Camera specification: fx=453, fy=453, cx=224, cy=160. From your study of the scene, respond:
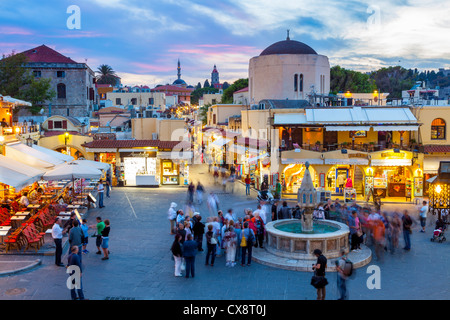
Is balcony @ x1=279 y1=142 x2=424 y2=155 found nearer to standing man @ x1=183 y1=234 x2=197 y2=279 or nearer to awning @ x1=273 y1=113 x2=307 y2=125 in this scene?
awning @ x1=273 y1=113 x2=307 y2=125

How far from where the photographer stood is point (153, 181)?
31000mm

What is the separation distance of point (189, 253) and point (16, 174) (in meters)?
8.51

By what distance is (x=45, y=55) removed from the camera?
56.8 m

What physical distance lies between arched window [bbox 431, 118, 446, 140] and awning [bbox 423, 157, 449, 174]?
1.56 m

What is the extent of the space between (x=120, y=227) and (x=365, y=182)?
52.0 ft

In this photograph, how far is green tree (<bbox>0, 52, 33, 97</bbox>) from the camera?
147ft

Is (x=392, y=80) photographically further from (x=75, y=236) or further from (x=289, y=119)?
(x=75, y=236)

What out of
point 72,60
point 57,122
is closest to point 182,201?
point 57,122

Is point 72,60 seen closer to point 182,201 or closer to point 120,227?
point 182,201

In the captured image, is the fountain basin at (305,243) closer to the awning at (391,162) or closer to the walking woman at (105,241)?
the walking woman at (105,241)

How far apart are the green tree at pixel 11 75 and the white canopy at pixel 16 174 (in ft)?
96.3

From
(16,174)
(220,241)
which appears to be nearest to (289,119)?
(220,241)

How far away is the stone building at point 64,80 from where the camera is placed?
55.8 metres
